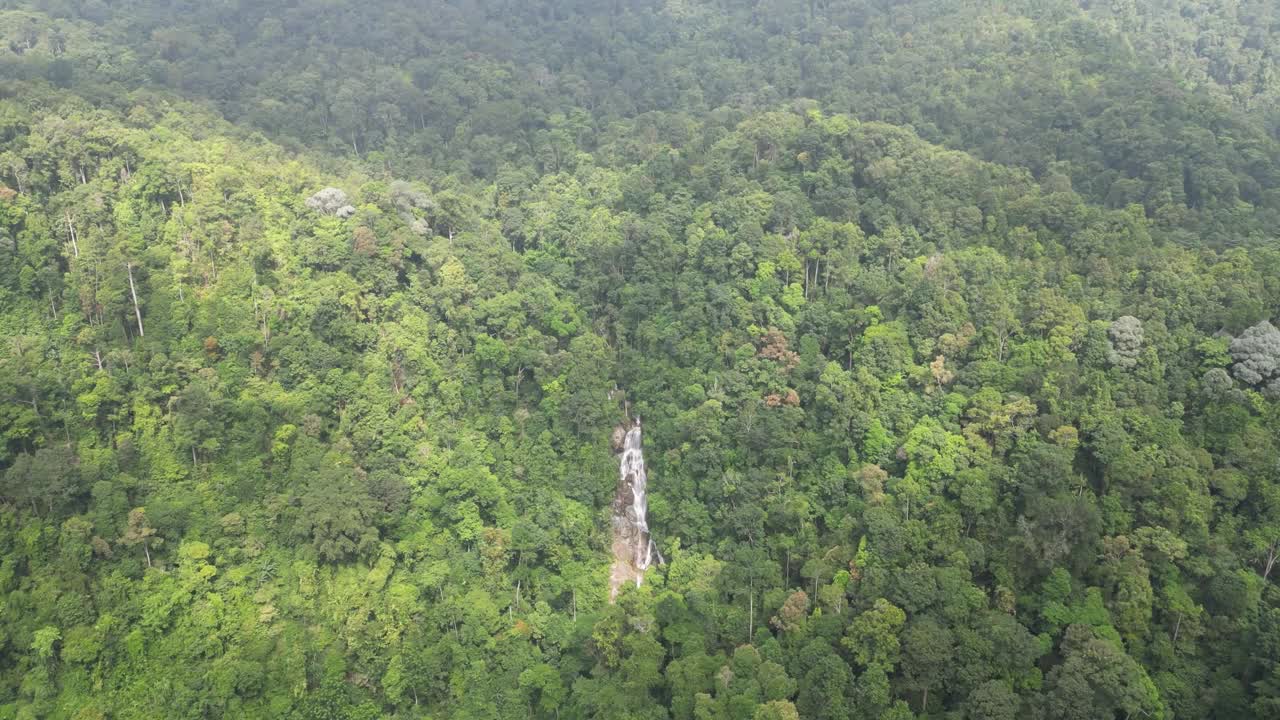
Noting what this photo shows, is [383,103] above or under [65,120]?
under

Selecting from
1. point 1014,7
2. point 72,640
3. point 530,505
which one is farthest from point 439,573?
point 1014,7

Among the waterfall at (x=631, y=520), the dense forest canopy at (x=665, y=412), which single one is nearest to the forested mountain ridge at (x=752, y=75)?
the dense forest canopy at (x=665, y=412)

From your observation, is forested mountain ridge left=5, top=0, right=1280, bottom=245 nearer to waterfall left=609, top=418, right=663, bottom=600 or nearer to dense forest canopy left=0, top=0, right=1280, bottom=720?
dense forest canopy left=0, top=0, right=1280, bottom=720

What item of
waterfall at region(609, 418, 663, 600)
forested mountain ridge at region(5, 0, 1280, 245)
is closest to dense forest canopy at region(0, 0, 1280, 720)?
forested mountain ridge at region(5, 0, 1280, 245)

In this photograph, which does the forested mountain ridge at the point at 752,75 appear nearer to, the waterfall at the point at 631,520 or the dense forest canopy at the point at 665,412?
the dense forest canopy at the point at 665,412

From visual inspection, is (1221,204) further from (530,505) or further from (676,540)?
(530,505)

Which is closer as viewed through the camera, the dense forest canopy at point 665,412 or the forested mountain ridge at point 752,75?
the dense forest canopy at point 665,412

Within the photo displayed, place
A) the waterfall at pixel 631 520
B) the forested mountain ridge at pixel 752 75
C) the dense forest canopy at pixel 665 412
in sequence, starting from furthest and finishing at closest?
the forested mountain ridge at pixel 752 75, the waterfall at pixel 631 520, the dense forest canopy at pixel 665 412
